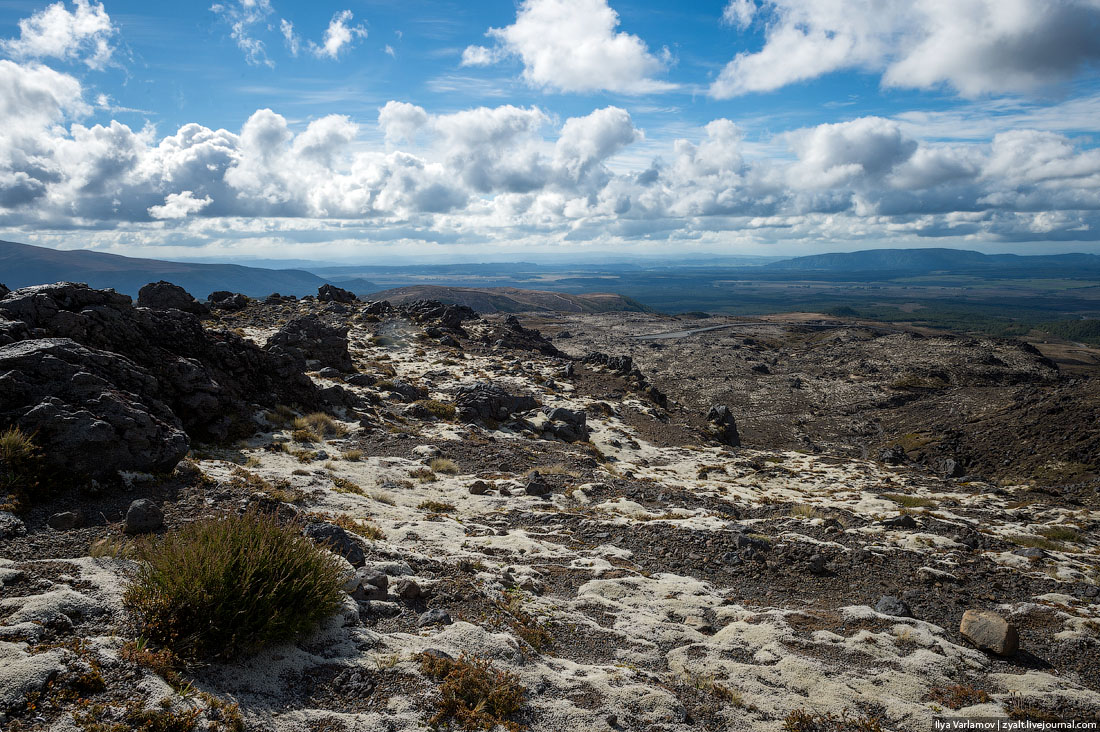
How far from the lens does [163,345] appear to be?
1873cm

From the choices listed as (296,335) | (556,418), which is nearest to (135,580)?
(556,418)

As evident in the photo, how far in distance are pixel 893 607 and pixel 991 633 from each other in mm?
1497

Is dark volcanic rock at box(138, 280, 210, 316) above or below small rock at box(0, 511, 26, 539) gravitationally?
above

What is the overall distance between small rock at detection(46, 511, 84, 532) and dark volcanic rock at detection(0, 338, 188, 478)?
1639mm

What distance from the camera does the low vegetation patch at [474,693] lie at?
5660mm

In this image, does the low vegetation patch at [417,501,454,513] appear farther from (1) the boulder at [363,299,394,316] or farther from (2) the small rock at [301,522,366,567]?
(1) the boulder at [363,299,394,316]

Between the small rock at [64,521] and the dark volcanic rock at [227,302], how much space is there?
4635cm

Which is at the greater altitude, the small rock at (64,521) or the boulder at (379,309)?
the boulder at (379,309)

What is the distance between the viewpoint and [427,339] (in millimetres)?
47344

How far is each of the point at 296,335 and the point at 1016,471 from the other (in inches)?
1556

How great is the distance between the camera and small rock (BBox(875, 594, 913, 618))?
362 inches

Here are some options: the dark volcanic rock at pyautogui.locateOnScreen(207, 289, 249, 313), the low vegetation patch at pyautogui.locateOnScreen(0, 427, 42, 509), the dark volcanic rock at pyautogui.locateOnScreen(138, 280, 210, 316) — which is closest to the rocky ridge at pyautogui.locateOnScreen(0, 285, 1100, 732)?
the low vegetation patch at pyautogui.locateOnScreen(0, 427, 42, 509)

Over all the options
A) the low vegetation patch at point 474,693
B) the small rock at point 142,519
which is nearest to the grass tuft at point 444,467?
the small rock at point 142,519

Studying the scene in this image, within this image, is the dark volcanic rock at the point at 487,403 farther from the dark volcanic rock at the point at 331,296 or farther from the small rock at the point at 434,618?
the dark volcanic rock at the point at 331,296
